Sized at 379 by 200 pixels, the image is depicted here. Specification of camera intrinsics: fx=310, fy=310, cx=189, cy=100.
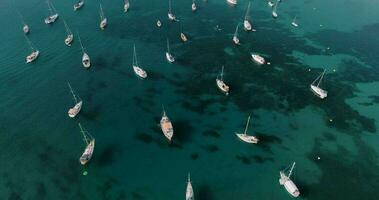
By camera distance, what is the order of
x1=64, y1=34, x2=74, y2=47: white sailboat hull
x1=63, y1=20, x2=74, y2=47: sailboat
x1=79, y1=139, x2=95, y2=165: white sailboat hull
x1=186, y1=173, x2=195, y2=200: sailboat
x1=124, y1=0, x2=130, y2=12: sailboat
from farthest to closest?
x1=124, y1=0, x2=130, y2=12: sailboat, x1=63, y1=20, x2=74, y2=47: sailboat, x1=64, y1=34, x2=74, y2=47: white sailboat hull, x1=79, y1=139, x2=95, y2=165: white sailboat hull, x1=186, y1=173, x2=195, y2=200: sailboat

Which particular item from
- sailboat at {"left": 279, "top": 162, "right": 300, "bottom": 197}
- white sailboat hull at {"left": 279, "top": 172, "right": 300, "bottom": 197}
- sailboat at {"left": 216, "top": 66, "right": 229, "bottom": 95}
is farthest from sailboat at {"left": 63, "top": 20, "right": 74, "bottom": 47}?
white sailboat hull at {"left": 279, "top": 172, "right": 300, "bottom": 197}

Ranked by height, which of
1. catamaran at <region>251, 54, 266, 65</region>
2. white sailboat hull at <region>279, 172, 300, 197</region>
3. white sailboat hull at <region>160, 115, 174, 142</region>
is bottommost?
white sailboat hull at <region>279, 172, 300, 197</region>

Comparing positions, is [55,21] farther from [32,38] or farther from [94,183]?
[94,183]

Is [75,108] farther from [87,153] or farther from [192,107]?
[192,107]

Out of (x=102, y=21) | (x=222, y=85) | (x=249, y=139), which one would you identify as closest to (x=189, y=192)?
(x=249, y=139)

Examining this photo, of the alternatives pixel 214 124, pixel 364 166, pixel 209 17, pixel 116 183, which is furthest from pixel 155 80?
pixel 364 166

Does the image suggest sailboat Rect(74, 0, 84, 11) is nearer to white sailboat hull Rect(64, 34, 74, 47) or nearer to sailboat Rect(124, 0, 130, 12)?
sailboat Rect(124, 0, 130, 12)
